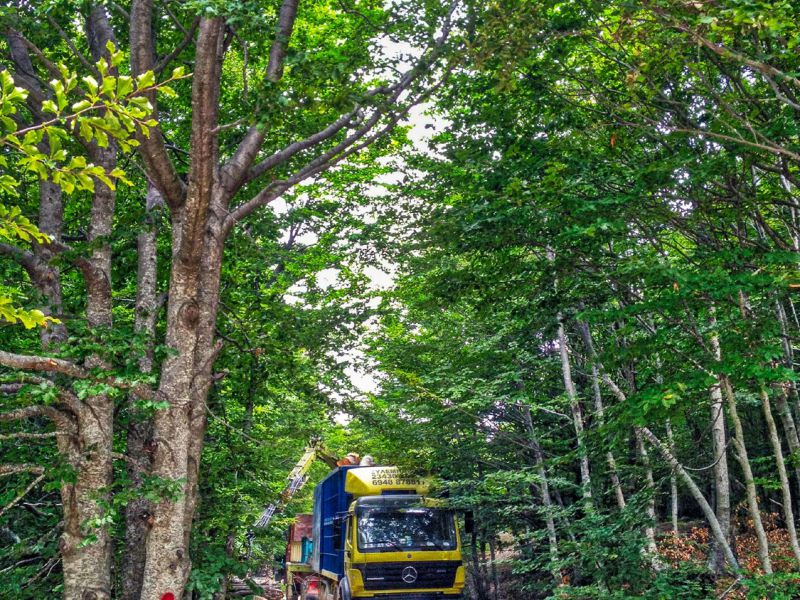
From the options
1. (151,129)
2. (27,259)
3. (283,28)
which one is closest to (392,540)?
(27,259)

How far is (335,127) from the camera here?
28.3ft

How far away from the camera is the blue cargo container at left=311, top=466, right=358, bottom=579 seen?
15.3 m

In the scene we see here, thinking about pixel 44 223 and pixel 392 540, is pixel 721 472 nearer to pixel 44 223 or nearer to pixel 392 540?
pixel 392 540

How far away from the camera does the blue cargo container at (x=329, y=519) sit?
50.0 ft

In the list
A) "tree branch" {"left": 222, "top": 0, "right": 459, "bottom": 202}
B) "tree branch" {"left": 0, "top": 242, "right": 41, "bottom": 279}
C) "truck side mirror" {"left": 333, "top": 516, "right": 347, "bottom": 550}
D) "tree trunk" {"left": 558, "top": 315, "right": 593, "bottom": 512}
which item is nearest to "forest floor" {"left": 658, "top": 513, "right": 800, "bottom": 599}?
"tree trunk" {"left": 558, "top": 315, "right": 593, "bottom": 512}

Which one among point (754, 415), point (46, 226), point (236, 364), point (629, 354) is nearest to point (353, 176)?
point (236, 364)

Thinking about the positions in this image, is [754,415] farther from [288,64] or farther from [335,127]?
[288,64]

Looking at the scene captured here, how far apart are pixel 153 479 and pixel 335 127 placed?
4977 mm

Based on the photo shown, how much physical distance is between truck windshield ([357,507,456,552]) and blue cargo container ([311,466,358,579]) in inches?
57.4

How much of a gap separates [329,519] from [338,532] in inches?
73.0

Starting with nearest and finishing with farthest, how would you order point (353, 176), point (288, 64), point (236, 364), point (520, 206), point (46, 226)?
point (288, 64)
point (520, 206)
point (46, 226)
point (236, 364)
point (353, 176)

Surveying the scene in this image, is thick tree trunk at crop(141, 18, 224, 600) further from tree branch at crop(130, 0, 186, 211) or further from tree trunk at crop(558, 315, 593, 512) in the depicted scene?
tree trunk at crop(558, 315, 593, 512)

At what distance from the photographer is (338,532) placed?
49.0ft

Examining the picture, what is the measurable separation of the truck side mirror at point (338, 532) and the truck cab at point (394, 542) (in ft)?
0.07
